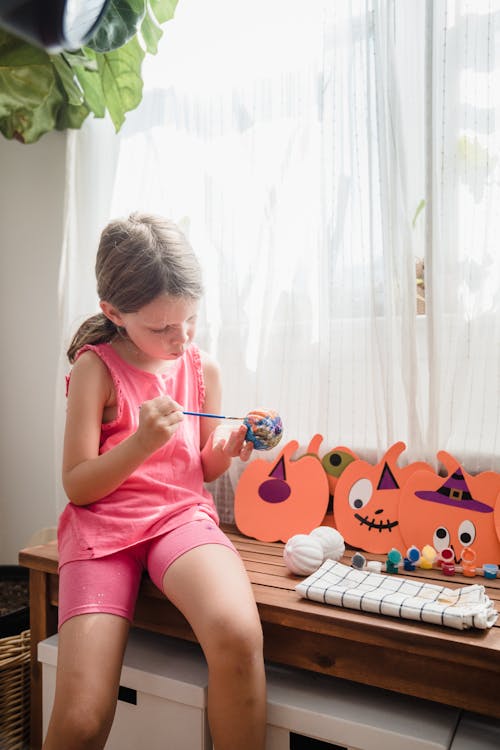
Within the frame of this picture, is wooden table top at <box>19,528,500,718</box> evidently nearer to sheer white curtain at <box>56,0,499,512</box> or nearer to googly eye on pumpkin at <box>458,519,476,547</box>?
googly eye on pumpkin at <box>458,519,476,547</box>

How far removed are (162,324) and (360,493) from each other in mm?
592

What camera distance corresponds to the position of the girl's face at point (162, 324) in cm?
128

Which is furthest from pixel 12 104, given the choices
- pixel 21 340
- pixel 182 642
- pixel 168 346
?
pixel 182 642

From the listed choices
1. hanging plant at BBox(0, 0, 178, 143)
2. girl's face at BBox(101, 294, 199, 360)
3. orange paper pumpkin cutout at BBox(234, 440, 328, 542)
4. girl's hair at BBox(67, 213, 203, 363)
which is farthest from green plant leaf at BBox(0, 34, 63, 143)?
orange paper pumpkin cutout at BBox(234, 440, 328, 542)

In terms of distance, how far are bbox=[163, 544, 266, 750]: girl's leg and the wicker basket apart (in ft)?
2.08

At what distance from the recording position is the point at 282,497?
1.56m

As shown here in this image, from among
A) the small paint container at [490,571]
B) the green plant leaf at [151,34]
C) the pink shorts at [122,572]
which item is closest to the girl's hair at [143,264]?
the pink shorts at [122,572]

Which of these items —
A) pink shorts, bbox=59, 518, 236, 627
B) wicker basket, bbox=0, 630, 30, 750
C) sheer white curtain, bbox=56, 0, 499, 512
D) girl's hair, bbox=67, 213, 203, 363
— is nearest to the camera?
pink shorts, bbox=59, 518, 236, 627

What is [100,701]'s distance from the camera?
3.50ft

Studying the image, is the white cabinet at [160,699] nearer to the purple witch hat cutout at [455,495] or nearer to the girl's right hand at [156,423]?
the girl's right hand at [156,423]

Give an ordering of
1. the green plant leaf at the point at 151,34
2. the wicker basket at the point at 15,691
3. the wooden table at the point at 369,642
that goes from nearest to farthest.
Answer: the wooden table at the point at 369,642
the wicker basket at the point at 15,691
the green plant leaf at the point at 151,34

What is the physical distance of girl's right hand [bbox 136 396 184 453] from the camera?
1.21 meters

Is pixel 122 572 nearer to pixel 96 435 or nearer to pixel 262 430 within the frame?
pixel 96 435

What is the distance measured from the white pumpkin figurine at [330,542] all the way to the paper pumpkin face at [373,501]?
87mm
